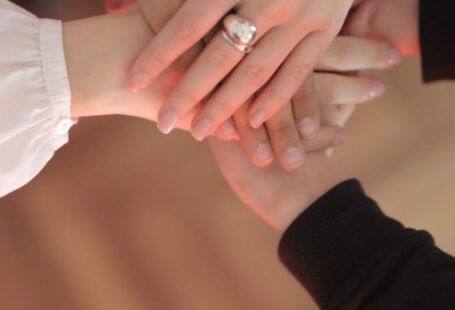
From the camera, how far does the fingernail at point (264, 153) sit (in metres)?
0.73

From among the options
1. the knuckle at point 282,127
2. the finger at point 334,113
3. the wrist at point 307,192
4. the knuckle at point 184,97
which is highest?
→ the knuckle at point 184,97

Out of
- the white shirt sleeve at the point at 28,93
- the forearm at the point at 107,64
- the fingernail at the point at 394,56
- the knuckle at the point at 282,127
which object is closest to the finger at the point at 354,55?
the fingernail at the point at 394,56

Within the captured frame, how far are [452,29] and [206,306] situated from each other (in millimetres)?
545

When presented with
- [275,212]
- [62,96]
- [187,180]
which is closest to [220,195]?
[187,180]

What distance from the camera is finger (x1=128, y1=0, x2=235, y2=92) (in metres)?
0.65

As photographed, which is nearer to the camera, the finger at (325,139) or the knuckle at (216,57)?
the knuckle at (216,57)

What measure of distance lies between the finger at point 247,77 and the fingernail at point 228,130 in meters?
0.04

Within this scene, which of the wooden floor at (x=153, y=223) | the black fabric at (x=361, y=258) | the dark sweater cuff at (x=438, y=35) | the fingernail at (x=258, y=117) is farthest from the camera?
the wooden floor at (x=153, y=223)

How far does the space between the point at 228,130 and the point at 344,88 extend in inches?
6.6

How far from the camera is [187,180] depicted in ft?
3.53

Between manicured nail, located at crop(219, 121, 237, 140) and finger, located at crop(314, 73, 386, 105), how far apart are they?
0.39 feet

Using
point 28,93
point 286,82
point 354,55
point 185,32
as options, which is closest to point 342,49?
point 354,55

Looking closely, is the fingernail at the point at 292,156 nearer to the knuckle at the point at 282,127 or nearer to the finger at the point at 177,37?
the knuckle at the point at 282,127

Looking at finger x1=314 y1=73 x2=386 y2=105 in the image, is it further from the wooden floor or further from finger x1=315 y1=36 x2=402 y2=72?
the wooden floor
